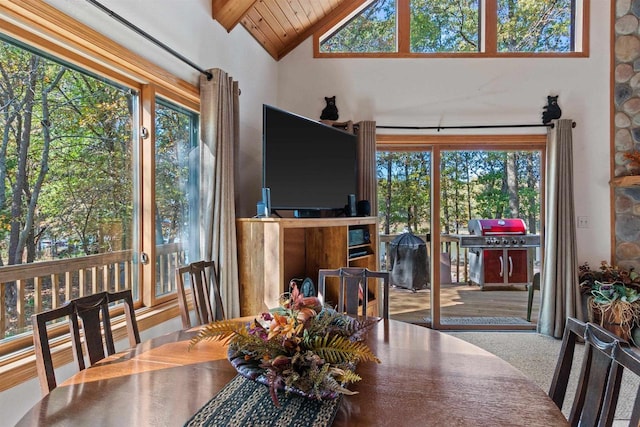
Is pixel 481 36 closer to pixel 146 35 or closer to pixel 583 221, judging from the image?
pixel 583 221

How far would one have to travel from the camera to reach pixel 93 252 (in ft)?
6.88

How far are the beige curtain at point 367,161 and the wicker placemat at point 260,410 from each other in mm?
3034

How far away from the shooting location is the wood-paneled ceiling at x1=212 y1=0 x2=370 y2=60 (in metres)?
2.92

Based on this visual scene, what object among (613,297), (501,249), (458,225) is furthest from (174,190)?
(613,297)

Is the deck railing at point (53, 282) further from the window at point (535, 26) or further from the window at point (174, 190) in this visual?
the window at point (535, 26)

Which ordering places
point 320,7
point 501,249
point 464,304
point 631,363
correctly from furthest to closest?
1. point 464,304
2. point 501,249
3. point 320,7
4. point 631,363

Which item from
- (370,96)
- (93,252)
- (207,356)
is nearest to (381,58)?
(370,96)

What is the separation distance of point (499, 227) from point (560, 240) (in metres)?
0.58

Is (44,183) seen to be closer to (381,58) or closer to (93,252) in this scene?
(93,252)

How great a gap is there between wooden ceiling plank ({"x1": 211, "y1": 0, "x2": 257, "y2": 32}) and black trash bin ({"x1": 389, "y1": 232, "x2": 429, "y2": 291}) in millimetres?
2661

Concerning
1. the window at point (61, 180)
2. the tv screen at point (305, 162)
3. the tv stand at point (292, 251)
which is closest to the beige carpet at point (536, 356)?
the tv stand at point (292, 251)

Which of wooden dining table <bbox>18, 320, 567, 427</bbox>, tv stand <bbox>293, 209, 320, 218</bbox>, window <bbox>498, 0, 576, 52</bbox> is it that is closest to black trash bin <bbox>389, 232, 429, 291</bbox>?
tv stand <bbox>293, 209, 320, 218</bbox>

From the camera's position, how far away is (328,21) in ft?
13.5

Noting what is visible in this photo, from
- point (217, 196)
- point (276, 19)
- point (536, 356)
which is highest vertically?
point (276, 19)
